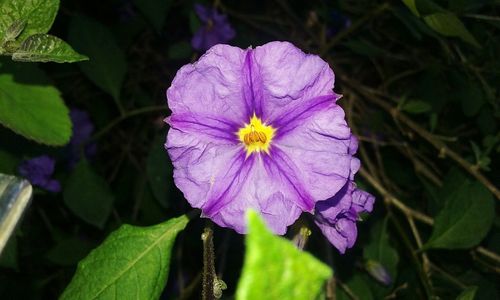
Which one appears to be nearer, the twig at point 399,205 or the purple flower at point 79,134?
the twig at point 399,205

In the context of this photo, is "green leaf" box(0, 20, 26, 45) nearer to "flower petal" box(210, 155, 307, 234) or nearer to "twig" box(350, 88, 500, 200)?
"flower petal" box(210, 155, 307, 234)

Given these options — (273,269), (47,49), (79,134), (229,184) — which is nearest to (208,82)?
(229,184)

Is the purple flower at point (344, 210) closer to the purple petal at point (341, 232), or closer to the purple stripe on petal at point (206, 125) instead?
the purple petal at point (341, 232)

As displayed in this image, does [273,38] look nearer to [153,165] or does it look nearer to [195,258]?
[153,165]

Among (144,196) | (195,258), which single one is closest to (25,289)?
(144,196)

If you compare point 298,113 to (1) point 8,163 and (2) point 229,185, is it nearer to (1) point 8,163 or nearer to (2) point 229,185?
(2) point 229,185

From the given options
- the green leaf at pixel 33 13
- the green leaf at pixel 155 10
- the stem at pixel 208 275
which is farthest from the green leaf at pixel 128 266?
the green leaf at pixel 155 10

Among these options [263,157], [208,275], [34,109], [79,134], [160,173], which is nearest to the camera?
[208,275]
